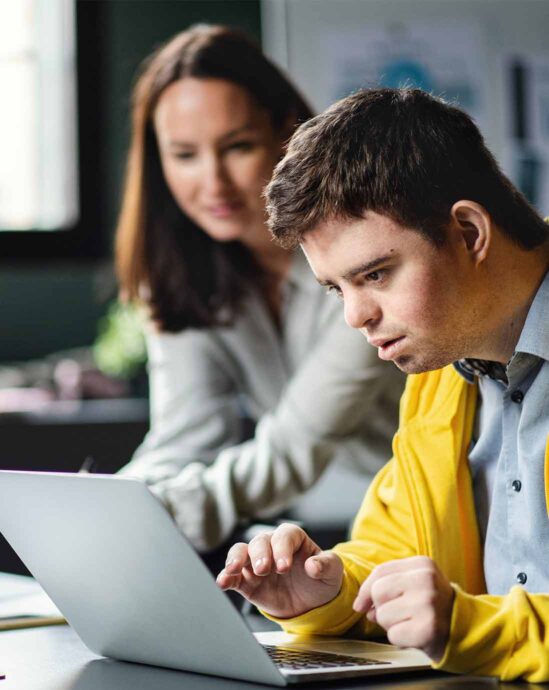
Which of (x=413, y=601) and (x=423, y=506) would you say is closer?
(x=413, y=601)

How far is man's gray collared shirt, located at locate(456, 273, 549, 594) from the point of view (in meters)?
1.10

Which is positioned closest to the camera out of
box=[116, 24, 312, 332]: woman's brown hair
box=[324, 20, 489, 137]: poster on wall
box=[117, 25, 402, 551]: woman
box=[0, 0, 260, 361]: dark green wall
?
box=[117, 25, 402, 551]: woman

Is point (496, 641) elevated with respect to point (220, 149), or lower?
lower

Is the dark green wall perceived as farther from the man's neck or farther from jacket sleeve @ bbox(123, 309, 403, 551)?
the man's neck

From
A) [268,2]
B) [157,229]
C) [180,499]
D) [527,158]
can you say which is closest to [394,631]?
[180,499]

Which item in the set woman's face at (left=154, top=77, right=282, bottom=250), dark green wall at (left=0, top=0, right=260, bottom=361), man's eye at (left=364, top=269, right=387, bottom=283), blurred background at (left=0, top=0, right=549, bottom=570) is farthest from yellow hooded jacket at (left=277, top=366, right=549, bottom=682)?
dark green wall at (left=0, top=0, right=260, bottom=361)

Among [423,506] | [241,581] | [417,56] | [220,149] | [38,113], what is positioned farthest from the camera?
[38,113]

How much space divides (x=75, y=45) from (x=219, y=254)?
81.8 inches

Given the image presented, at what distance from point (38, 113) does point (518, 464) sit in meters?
3.06

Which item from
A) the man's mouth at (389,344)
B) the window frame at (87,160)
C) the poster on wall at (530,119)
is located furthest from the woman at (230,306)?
the window frame at (87,160)

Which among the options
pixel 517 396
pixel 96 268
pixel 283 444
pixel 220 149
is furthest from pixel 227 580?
pixel 96 268

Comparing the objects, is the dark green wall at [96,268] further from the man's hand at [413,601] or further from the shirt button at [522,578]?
the man's hand at [413,601]

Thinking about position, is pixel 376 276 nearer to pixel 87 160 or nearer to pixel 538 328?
pixel 538 328

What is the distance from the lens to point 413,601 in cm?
85
